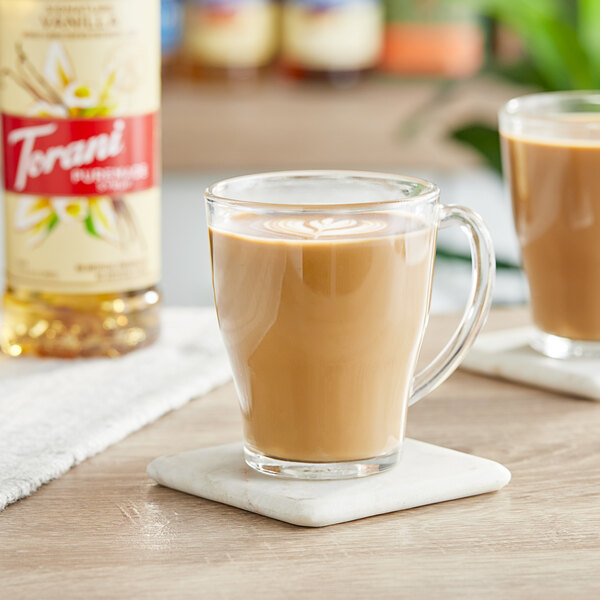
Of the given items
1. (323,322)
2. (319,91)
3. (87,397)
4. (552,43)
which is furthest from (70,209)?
(319,91)

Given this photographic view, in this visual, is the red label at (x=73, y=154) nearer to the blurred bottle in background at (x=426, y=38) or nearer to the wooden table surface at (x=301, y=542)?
the wooden table surface at (x=301, y=542)

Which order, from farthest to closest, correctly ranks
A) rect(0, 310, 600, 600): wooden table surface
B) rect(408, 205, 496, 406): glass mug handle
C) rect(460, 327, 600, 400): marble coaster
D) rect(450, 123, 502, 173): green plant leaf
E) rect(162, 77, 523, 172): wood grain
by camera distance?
rect(162, 77, 523, 172): wood grain → rect(450, 123, 502, 173): green plant leaf → rect(460, 327, 600, 400): marble coaster → rect(408, 205, 496, 406): glass mug handle → rect(0, 310, 600, 600): wooden table surface

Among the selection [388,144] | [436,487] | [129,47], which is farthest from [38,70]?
[388,144]

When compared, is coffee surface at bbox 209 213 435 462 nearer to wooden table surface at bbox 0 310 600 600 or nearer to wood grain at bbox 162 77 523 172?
wooden table surface at bbox 0 310 600 600

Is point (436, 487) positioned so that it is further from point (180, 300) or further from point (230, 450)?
point (180, 300)

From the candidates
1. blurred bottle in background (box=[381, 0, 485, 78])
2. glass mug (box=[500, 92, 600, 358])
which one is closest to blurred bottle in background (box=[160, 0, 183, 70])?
blurred bottle in background (box=[381, 0, 485, 78])

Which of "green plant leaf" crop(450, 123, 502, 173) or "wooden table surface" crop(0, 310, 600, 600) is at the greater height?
"green plant leaf" crop(450, 123, 502, 173)

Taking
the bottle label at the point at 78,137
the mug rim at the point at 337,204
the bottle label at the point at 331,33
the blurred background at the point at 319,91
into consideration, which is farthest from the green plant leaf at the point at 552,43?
the mug rim at the point at 337,204
